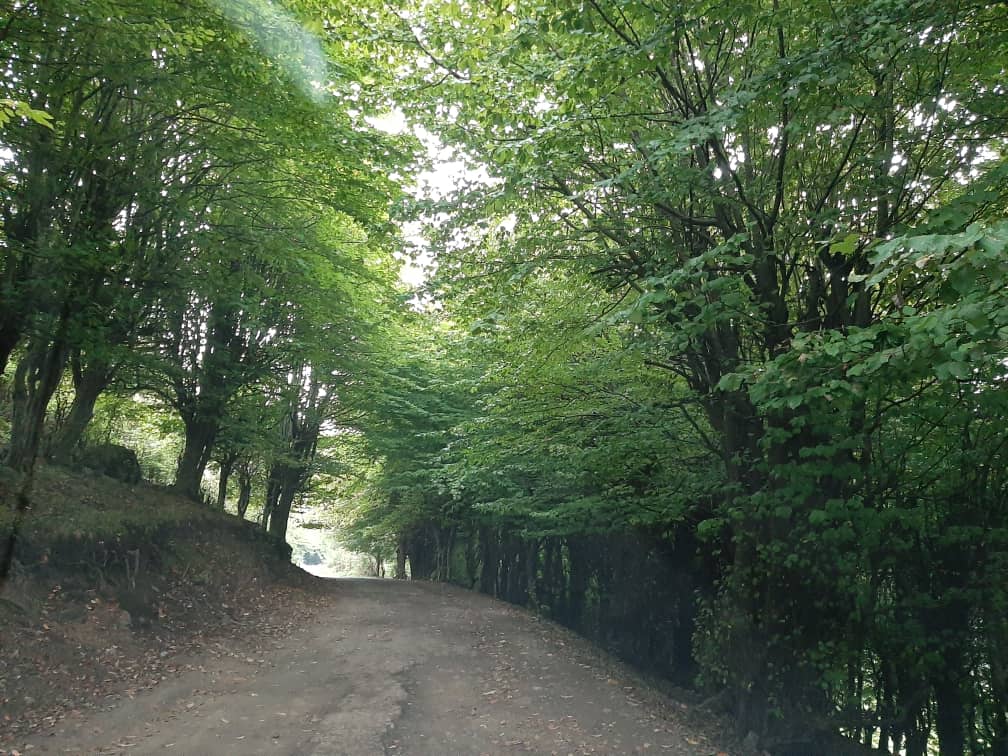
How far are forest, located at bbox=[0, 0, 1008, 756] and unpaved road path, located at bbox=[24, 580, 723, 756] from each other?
1.94 meters

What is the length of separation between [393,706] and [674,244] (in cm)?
704

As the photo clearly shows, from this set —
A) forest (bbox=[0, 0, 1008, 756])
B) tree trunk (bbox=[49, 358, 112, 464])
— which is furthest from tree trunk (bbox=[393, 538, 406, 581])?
forest (bbox=[0, 0, 1008, 756])

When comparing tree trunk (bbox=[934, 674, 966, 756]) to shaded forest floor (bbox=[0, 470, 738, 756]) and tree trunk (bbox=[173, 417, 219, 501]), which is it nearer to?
shaded forest floor (bbox=[0, 470, 738, 756])

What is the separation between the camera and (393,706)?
8.34m

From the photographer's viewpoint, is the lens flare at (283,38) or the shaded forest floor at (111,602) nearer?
the lens flare at (283,38)

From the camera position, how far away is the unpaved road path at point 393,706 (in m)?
6.90

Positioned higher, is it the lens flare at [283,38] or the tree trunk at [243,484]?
the lens flare at [283,38]

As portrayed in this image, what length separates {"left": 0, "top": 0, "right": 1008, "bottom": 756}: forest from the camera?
238 inches

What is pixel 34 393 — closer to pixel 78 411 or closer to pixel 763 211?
pixel 78 411

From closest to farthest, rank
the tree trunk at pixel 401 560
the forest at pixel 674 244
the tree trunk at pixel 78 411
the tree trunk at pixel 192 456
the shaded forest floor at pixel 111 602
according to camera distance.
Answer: the forest at pixel 674 244, the shaded forest floor at pixel 111 602, the tree trunk at pixel 78 411, the tree trunk at pixel 192 456, the tree trunk at pixel 401 560

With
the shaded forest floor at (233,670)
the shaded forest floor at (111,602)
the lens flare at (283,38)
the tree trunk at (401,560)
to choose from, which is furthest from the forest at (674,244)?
the tree trunk at (401,560)

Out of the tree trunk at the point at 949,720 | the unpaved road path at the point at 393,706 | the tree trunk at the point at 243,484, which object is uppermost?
the tree trunk at the point at 243,484

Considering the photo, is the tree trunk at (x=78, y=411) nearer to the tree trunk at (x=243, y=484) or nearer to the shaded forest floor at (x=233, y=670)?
the shaded forest floor at (x=233, y=670)

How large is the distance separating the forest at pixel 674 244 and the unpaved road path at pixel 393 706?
1.94m
